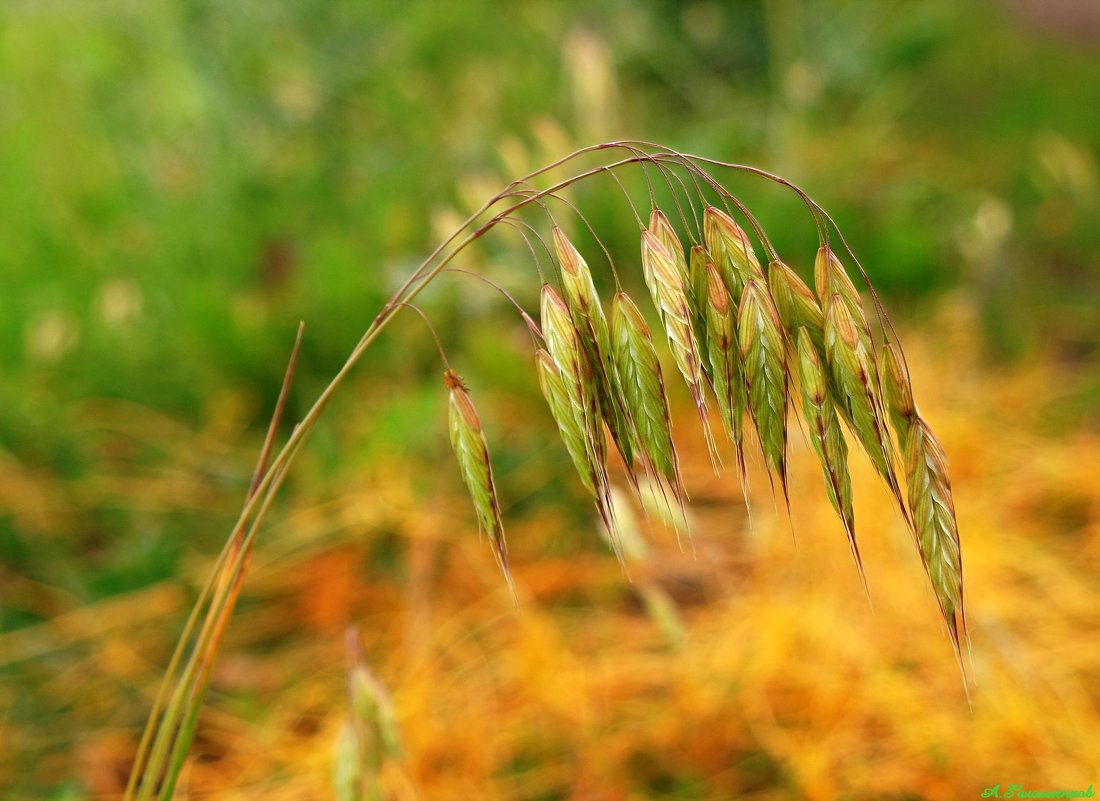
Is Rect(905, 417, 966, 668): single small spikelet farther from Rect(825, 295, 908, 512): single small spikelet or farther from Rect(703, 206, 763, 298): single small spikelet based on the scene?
Rect(703, 206, 763, 298): single small spikelet

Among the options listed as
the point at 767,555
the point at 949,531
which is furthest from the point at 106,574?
the point at 949,531

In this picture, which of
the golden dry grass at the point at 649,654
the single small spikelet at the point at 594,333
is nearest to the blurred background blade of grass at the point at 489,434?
the golden dry grass at the point at 649,654

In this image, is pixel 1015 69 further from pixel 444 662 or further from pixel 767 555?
pixel 444 662

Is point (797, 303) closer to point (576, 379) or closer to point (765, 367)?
point (765, 367)

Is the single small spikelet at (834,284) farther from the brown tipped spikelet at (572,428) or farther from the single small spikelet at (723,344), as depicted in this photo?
the brown tipped spikelet at (572,428)

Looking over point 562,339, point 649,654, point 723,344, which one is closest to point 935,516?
point 723,344
